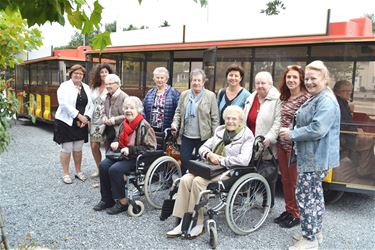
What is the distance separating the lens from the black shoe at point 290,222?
369 cm

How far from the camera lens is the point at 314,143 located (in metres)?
3.00

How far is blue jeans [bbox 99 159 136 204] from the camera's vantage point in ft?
12.6

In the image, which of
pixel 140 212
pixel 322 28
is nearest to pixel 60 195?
pixel 140 212

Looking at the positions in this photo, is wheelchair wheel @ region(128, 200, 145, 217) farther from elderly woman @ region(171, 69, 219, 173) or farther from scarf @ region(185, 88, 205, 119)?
scarf @ region(185, 88, 205, 119)

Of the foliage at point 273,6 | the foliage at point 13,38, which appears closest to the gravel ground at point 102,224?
the foliage at point 13,38

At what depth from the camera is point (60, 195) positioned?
4.58 metres

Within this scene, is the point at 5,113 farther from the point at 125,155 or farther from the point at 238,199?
the point at 238,199

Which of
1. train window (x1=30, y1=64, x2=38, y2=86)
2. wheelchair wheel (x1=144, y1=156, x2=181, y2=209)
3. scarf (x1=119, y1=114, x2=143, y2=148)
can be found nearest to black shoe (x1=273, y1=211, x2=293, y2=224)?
wheelchair wheel (x1=144, y1=156, x2=181, y2=209)

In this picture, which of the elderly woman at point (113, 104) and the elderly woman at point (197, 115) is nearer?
the elderly woman at point (197, 115)

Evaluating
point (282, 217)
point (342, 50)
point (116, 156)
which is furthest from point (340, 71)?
point (116, 156)

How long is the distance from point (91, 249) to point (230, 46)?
3465mm

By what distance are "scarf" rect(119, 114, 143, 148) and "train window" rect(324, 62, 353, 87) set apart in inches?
93.4

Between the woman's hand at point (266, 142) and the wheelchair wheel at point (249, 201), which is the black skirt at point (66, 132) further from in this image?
the woman's hand at point (266, 142)

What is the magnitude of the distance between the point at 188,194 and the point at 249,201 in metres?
0.64
